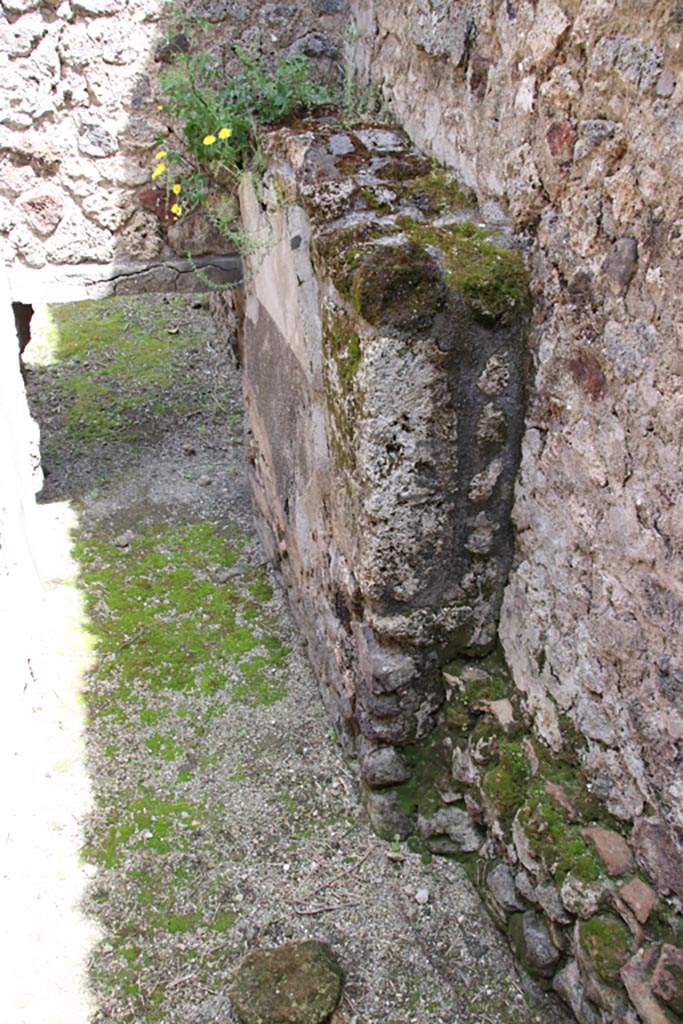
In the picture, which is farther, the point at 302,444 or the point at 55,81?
the point at 55,81

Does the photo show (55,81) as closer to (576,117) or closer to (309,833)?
(576,117)

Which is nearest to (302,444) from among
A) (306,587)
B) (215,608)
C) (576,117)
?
(306,587)

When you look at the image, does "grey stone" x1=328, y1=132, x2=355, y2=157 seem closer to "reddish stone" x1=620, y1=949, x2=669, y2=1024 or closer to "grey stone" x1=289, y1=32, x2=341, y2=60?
"grey stone" x1=289, y1=32, x2=341, y2=60

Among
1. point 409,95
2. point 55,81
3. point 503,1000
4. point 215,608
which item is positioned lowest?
point 503,1000

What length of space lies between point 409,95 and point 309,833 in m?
2.31

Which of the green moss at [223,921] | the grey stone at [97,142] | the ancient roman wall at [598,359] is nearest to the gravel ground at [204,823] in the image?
the green moss at [223,921]

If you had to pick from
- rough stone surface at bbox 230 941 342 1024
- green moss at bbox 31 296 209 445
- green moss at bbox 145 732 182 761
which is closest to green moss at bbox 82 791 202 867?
green moss at bbox 145 732 182 761

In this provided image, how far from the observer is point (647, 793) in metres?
1.75

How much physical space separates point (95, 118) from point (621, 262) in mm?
2494

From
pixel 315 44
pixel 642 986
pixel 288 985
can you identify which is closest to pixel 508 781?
pixel 642 986

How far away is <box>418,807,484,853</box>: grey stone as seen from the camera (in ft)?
7.88

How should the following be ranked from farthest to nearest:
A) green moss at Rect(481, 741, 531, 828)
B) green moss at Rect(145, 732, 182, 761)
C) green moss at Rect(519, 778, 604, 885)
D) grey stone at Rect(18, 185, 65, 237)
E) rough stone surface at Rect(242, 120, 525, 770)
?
1. grey stone at Rect(18, 185, 65, 237)
2. green moss at Rect(145, 732, 182, 761)
3. green moss at Rect(481, 741, 531, 828)
4. rough stone surface at Rect(242, 120, 525, 770)
5. green moss at Rect(519, 778, 604, 885)

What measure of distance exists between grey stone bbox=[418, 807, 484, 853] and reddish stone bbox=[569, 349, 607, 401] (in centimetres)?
129

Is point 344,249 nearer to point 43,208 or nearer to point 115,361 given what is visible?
point 43,208
